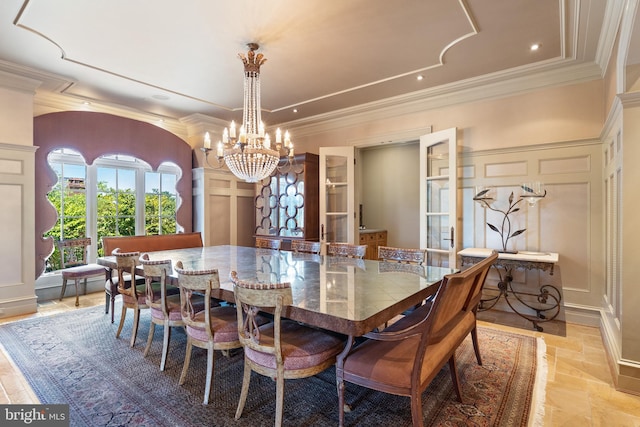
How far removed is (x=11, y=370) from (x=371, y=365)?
2786 mm

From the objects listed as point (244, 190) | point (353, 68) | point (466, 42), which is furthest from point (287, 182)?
point (466, 42)

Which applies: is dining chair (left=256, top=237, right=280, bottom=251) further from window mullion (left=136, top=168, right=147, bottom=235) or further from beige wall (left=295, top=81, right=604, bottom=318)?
beige wall (left=295, top=81, right=604, bottom=318)

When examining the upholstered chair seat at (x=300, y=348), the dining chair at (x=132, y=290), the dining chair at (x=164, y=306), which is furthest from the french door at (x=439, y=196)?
the dining chair at (x=132, y=290)

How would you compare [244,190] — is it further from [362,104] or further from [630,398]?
[630,398]

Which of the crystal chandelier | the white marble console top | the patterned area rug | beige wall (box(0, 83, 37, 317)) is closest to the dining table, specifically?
the patterned area rug

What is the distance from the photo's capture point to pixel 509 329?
3.30m

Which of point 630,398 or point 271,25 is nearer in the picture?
Result: point 630,398

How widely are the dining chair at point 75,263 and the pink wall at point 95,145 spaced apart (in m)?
0.23

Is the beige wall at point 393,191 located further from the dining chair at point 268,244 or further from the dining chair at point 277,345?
the dining chair at point 277,345

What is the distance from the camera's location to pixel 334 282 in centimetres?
221

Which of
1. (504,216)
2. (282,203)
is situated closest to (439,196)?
(504,216)

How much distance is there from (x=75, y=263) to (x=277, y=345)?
14.1 ft

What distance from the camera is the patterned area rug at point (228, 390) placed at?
6.06 feet

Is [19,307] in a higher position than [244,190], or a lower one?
lower
